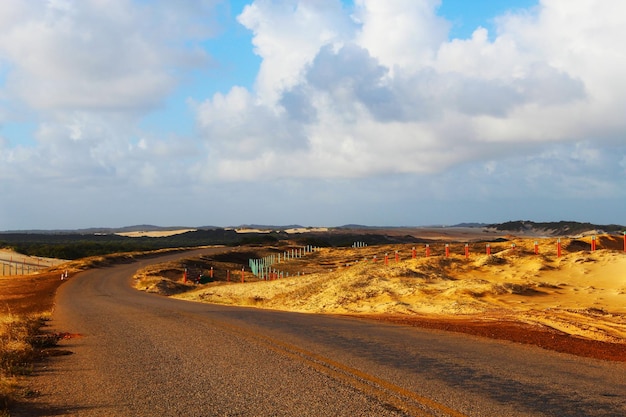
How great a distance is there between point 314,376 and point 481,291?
48.0ft

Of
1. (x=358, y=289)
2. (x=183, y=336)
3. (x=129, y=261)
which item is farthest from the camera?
(x=129, y=261)

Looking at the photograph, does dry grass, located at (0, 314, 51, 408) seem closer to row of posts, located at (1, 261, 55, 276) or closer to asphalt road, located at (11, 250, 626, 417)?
asphalt road, located at (11, 250, 626, 417)

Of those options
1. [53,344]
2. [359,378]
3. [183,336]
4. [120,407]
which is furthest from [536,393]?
[53,344]

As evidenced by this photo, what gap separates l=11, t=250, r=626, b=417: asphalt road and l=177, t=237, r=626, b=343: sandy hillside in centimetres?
440

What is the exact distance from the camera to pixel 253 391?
7.97 metres

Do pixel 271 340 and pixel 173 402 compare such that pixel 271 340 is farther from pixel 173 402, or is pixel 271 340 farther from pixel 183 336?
pixel 173 402

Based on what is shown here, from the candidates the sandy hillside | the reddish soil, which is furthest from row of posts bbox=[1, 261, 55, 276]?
the reddish soil

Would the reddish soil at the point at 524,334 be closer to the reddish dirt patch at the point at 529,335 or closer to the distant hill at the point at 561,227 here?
the reddish dirt patch at the point at 529,335

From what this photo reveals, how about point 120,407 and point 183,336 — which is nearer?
point 120,407

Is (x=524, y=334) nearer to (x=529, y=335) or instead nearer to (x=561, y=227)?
(x=529, y=335)

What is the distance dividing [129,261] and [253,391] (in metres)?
68.2

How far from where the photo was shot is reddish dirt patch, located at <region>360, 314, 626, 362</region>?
37.0 ft

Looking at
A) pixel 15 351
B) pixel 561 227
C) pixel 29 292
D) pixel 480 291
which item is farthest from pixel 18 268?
pixel 561 227

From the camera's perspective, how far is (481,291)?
21969 mm
